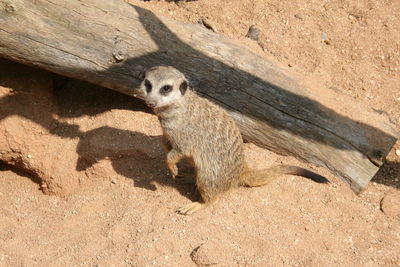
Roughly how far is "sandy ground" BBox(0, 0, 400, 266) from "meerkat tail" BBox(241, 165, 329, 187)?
0.07m

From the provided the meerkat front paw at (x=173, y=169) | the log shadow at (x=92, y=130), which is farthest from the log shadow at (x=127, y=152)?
the meerkat front paw at (x=173, y=169)

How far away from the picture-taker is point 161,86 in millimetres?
2770

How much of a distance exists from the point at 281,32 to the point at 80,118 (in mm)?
1811

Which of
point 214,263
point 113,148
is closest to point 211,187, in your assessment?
point 214,263

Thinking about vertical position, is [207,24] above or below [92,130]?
above

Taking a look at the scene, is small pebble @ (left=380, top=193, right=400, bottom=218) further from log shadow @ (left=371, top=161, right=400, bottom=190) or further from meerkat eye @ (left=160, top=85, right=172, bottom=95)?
meerkat eye @ (left=160, top=85, right=172, bottom=95)

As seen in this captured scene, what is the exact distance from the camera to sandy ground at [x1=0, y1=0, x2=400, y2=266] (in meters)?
2.79

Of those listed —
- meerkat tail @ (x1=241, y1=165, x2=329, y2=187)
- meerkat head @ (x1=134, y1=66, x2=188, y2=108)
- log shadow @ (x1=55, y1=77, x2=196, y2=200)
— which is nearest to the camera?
meerkat head @ (x1=134, y1=66, x2=188, y2=108)

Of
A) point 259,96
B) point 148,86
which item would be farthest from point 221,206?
point 148,86

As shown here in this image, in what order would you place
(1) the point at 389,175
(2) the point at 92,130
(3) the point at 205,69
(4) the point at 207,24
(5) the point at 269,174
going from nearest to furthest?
(5) the point at 269,174, (3) the point at 205,69, (1) the point at 389,175, (2) the point at 92,130, (4) the point at 207,24

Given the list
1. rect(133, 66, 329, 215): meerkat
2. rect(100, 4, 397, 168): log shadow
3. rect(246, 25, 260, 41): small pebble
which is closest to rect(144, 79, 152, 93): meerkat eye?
rect(133, 66, 329, 215): meerkat

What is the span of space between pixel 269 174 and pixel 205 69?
0.77 metres

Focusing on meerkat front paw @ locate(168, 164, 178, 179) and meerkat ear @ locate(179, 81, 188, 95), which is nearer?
meerkat ear @ locate(179, 81, 188, 95)

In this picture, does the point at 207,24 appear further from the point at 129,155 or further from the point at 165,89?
the point at 165,89
